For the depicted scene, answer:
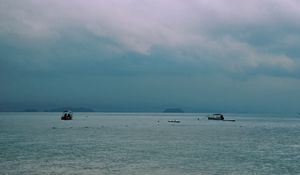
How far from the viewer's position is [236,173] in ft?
167

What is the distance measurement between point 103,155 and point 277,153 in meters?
29.9

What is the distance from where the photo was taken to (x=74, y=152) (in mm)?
71375

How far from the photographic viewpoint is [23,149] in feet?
248

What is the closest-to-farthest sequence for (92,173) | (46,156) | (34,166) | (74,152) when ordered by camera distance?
(92,173)
(34,166)
(46,156)
(74,152)

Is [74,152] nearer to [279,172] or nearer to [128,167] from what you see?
[128,167]

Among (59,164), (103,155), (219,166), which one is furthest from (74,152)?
(219,166)

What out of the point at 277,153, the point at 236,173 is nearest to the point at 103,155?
the point at 236,173

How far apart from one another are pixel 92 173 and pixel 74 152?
22.8 m

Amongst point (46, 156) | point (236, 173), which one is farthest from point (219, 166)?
point (46, 156)

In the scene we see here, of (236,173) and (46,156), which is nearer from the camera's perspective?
(236,173)

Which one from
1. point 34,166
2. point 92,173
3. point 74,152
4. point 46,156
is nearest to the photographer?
point 92,173

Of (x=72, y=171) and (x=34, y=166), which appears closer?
(x=72, y=171)

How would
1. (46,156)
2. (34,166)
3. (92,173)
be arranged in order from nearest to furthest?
(92,173) → (34,166) → (46,156)

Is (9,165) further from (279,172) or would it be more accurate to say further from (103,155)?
(279,172)
